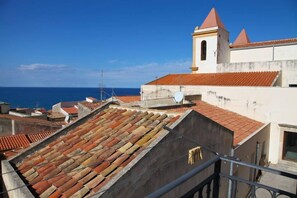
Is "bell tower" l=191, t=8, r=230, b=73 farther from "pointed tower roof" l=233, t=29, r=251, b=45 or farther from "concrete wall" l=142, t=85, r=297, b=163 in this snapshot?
"pointed tower roof" l=233, t=29, r=251, b=45

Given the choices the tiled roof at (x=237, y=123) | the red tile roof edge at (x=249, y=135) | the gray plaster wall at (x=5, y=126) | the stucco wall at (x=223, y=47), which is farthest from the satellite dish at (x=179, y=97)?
the gray plaster wall at (x=5, y=126)

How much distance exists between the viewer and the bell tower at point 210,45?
21.4 metres

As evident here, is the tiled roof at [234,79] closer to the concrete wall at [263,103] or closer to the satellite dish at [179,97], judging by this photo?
the concrete wall at [263,103]

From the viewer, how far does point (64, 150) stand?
4.91m

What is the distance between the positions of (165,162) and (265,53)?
2017 cm

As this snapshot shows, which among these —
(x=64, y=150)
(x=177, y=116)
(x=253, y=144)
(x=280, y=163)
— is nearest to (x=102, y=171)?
(x=64, y=150)

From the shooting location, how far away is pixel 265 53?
65.9 feet

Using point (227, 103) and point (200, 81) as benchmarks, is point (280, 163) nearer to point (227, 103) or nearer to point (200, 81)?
point (227, 103)

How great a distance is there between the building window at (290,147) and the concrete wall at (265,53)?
7.68 m

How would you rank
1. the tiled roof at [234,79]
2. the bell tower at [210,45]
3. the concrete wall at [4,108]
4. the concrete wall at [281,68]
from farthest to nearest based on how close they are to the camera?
1. the concrete wall at [4,108]
2. the bell tower at [210,45]
3. the concrete wall at [281,68]
4. the tiled roof at [234,79]

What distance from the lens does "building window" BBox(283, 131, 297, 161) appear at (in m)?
13.8

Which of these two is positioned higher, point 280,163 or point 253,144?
point 253,144

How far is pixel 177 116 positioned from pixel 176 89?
43.2ft

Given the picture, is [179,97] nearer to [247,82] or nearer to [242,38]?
[247,82]
